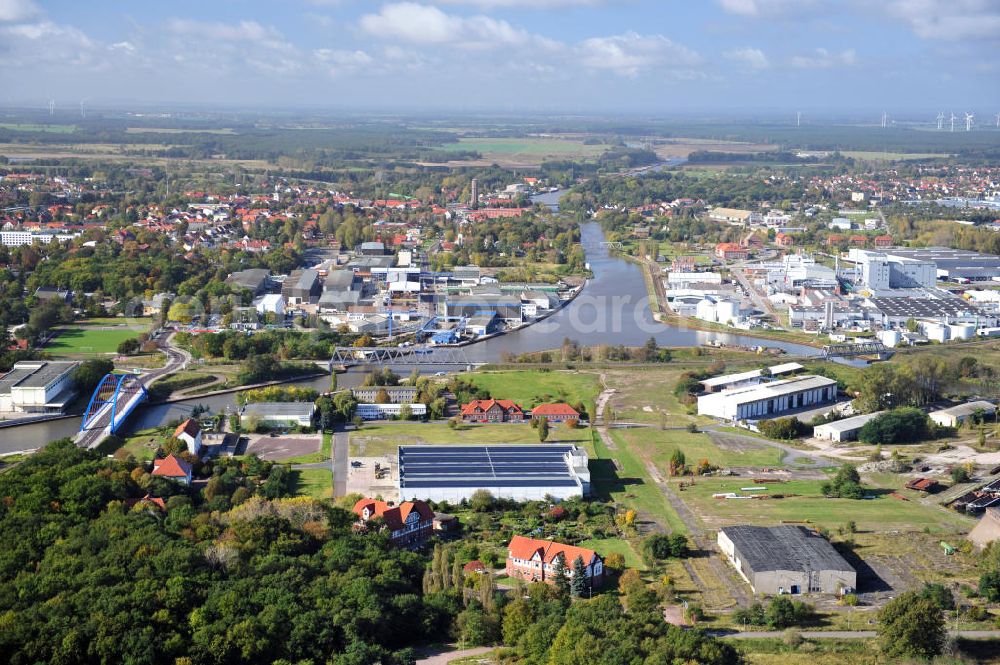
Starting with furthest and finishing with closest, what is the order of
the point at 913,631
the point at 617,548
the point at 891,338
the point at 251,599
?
the point at 891,338, the point at 617,548, the point at 251,599, the point at 913,631

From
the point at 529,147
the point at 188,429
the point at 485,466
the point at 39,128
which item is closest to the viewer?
the point at 485,466

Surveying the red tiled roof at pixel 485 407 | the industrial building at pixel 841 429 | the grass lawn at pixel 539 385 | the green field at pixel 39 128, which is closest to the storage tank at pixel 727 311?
the grass lawn at pixel 539 385

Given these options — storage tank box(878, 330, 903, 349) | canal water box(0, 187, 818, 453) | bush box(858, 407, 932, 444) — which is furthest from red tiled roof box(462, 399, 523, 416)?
storage tank box(878, 330, 903, 349)

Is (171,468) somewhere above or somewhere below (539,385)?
above

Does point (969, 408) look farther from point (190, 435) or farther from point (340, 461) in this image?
point (190, 435)

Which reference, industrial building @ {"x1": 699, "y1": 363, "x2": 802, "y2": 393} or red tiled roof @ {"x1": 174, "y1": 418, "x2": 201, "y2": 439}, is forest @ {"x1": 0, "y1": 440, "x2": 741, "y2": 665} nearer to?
red tiled roof @ {"x1": 174, "y1": 418, "x2": 201, "y2": 439}

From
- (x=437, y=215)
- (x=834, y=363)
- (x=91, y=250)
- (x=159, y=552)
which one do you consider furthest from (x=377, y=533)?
(x=437, y=215)

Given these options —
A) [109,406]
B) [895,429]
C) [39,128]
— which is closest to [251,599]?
[109,406]
